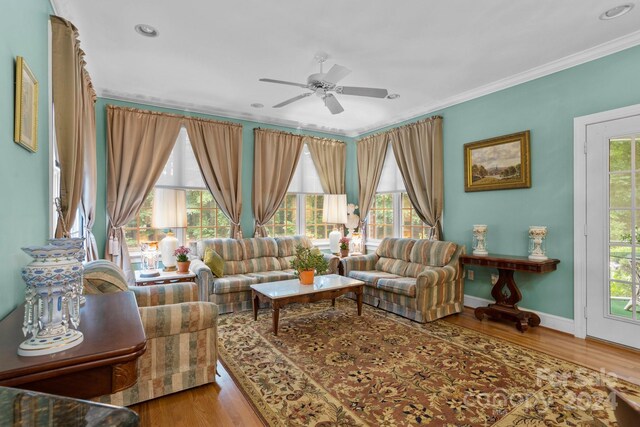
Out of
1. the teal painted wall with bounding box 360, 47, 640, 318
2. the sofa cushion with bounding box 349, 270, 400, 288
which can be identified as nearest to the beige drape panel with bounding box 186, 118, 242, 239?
the sofa cushion with bounding box 349, 270, 400, 288

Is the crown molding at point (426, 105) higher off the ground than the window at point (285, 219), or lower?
higher

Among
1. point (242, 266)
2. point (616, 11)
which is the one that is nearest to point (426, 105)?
point (616, 11)

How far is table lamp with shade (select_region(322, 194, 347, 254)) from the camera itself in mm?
6004

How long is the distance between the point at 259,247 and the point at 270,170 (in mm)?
1336

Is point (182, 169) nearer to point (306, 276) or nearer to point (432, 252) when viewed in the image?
point (306, 276)

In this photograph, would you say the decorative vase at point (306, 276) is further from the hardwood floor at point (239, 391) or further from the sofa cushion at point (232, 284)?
the hardwood floor at point (239, 391)

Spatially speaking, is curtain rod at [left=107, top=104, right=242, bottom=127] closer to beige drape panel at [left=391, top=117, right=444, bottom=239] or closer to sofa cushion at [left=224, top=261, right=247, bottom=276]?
sofa cushion at [left=224, top=261, right=247, bottom=276]

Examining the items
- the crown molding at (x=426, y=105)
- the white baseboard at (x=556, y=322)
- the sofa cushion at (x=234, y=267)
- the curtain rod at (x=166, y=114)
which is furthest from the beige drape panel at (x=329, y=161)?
the white baseboard at (x=556, y=322)

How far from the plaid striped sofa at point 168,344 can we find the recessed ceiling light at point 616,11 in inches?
158

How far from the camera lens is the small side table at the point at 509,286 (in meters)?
3.51

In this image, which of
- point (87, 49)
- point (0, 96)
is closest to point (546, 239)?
point (0, 96)

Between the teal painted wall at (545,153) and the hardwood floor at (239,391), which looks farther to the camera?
the teal painted wall at (545,153)

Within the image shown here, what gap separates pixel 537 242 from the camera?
3.65 meters

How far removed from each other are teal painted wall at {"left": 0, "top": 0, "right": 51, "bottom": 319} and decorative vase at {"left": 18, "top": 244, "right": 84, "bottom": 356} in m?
0.40
